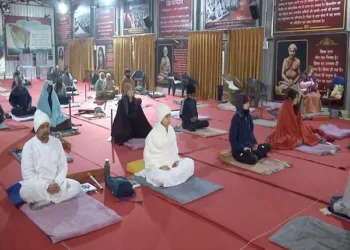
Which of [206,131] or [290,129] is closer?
[290,129]

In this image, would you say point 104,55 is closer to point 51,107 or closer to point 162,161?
point 51,107

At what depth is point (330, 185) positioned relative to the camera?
13.6ft

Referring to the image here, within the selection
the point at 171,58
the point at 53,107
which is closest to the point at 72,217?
the point at 53,107

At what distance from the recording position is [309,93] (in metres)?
8.43

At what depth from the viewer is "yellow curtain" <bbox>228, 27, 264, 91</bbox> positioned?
975cm

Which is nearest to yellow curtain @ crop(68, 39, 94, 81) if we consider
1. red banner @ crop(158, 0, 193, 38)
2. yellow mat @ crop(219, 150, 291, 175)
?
red banner @ crop(158, 0, 193, 38)

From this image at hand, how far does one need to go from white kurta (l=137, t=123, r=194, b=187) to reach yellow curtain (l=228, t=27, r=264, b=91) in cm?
626

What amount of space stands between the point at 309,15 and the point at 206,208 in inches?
265

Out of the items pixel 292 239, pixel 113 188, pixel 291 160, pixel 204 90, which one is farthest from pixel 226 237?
pixel 204 90

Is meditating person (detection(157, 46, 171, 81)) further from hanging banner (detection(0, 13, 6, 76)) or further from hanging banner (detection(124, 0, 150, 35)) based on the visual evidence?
hanging banner (detection(0, 13, 6, 76))

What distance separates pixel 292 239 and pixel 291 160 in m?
2.35

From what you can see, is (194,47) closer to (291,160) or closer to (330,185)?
(291,160)

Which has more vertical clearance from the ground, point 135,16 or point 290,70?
point 135,16

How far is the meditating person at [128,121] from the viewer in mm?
5910
